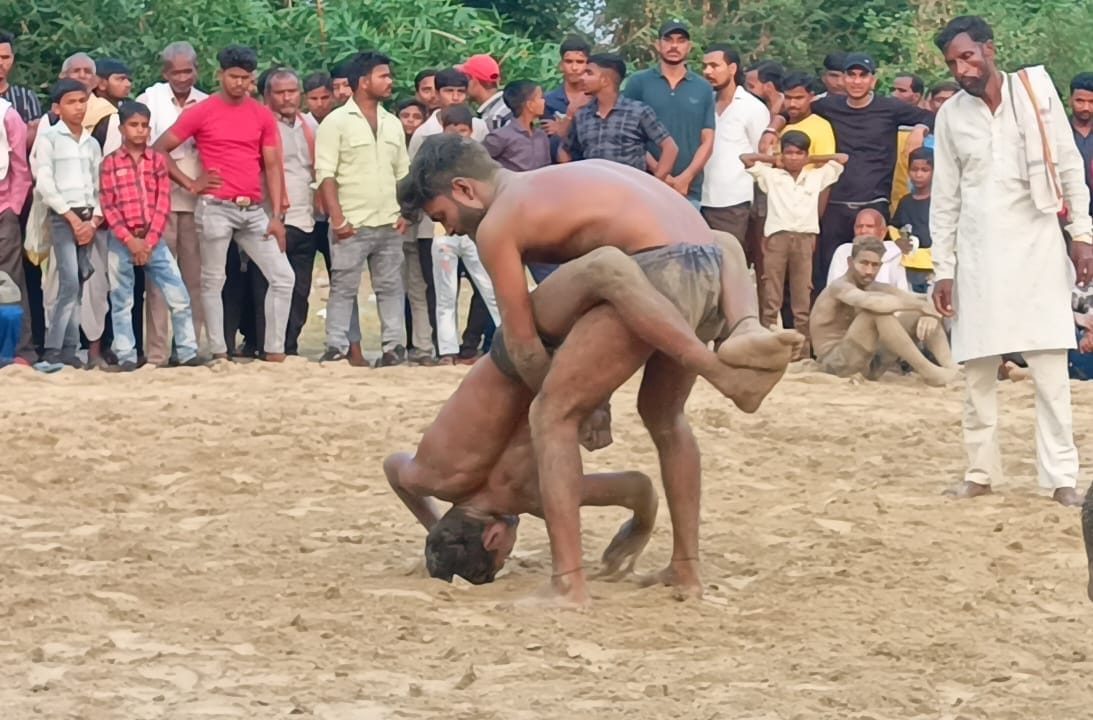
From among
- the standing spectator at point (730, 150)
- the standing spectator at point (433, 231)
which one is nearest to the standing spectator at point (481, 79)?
the standing spectator at point (433, 231)

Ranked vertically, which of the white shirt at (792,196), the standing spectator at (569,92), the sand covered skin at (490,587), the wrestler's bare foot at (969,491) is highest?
the standing spectator at (569,92)

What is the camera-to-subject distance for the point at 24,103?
11648 mm

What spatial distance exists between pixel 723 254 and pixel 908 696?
161 centimetres

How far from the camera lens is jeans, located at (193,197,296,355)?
11305 mm

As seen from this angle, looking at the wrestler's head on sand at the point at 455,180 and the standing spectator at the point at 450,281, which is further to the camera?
the standing spectator at the point at 450,281

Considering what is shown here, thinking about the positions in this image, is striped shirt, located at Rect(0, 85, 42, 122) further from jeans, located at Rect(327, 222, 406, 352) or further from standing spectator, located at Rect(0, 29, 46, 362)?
jeans, located at Rect(327, 222, 406, 352)

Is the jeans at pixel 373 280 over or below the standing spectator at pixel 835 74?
below

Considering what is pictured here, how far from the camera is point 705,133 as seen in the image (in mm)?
11633

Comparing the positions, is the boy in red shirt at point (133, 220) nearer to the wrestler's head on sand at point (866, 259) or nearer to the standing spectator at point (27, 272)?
the standing spectator at point (27, 272)

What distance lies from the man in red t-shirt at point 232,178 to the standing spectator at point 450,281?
928 millimetres

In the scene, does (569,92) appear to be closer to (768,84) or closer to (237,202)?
(768,84)

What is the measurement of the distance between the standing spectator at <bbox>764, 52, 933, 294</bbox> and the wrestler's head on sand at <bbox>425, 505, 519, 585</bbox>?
6.47 m

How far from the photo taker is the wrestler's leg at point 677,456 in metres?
5.89

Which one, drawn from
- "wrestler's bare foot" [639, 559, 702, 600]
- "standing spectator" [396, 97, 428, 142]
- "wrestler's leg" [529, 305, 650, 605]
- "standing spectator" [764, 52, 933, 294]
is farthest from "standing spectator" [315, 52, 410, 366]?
"wrestler's leg" [529, 305, 650, 605]
